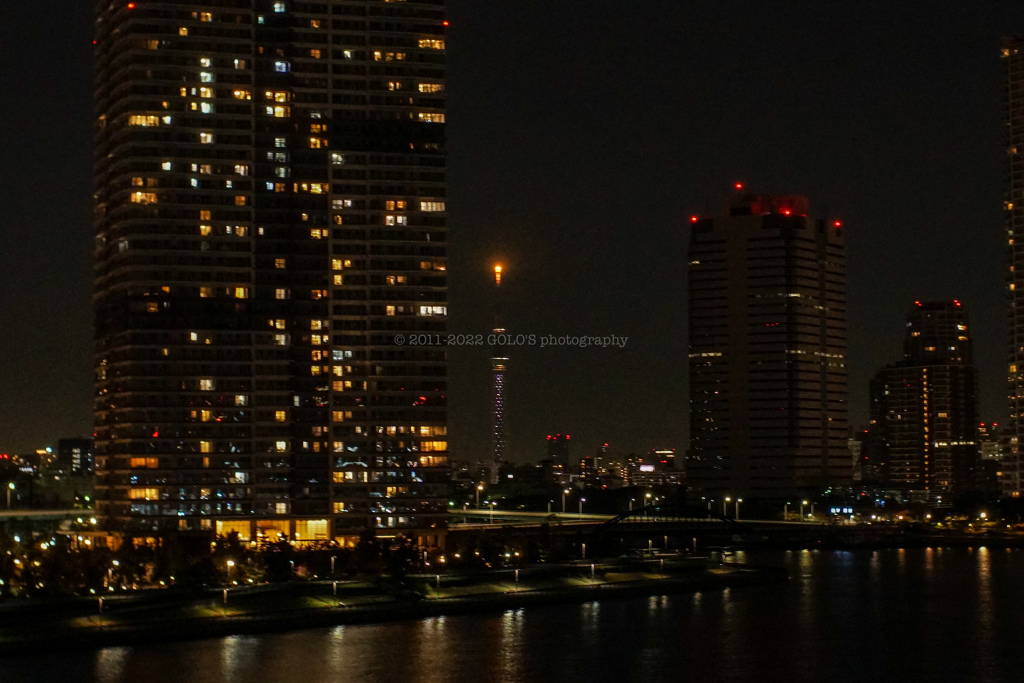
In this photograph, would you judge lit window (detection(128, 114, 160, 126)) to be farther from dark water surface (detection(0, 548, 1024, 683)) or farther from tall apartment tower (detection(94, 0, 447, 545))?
dark water surface (detection(0, 548, 1024, 683))

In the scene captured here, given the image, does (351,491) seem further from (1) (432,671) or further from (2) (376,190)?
(1) (432,671)

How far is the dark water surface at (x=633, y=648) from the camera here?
9356 cm

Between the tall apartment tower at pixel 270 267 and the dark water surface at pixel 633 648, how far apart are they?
45.3 metres

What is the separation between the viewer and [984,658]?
102m

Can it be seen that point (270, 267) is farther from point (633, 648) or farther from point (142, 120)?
point (633, 648)

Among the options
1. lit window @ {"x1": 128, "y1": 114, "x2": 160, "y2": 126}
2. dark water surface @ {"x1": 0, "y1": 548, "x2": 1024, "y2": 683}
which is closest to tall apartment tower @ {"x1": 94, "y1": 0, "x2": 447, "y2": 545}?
lit window @ {"x1": 128, "y1": 114, "x2": 160, "y2": 126}

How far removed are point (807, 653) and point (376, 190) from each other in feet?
286

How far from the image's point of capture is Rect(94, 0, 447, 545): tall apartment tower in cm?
16650

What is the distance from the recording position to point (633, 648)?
348 ft

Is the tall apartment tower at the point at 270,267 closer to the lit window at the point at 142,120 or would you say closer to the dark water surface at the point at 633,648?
the lit window at the point at 142,120

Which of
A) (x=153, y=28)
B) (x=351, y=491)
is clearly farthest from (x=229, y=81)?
(x=351, y=491)

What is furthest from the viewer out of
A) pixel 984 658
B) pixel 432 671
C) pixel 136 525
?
pixel 136 525

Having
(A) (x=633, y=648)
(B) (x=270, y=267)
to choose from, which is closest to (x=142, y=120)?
(B) (x=270, y=267)

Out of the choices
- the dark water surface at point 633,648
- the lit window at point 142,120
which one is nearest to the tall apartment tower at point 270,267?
the lit window at point 142,120
